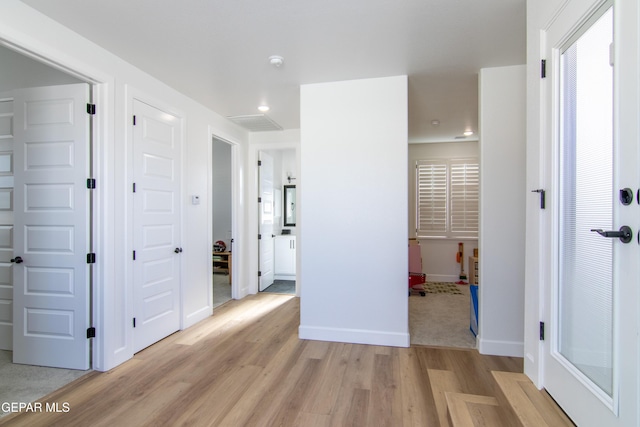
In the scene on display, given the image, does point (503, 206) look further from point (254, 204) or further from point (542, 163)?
point (254, 204)

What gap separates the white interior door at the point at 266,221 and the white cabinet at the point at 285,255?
165 mm

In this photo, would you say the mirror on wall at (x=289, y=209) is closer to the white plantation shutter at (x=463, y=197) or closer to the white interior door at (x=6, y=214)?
the white plantation shutter at (x=463, y=197)

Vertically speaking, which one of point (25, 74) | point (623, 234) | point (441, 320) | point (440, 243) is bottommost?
point (441, 320)

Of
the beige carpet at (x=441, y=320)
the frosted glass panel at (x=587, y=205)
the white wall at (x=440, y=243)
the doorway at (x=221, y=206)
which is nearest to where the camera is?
the frosted glass panel at (x=587, y=205)

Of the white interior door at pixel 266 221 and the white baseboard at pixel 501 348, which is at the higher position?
the white interior door at pixel 266 221

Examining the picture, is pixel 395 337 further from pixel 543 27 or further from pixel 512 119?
pixel 543 27

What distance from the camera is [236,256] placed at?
4648 millimetres

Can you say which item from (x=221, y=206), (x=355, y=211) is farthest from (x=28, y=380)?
(x=221, y=206)

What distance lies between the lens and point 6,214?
110 inches

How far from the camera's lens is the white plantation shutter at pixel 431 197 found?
19.9 ft

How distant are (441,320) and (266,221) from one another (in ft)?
10.1

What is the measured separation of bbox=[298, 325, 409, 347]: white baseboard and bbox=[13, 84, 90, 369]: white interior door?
6.22ft

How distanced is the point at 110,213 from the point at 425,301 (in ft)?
13.5

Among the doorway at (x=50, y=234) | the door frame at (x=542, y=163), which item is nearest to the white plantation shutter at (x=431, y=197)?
the door frame at (x=542, y=163)
